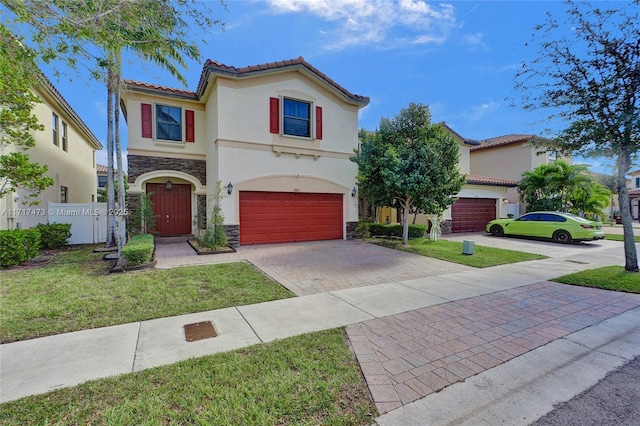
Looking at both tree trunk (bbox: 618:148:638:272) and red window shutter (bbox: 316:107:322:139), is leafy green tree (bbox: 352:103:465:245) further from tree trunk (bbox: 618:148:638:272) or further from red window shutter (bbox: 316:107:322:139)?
tree trunk (bbox: 618:148:638:272)

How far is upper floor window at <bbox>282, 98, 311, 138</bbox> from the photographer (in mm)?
12680

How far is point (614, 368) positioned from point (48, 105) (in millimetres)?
18862

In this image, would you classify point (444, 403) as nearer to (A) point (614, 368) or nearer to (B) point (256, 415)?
(B) point (256, 415)

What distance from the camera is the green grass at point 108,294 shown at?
4422 mm

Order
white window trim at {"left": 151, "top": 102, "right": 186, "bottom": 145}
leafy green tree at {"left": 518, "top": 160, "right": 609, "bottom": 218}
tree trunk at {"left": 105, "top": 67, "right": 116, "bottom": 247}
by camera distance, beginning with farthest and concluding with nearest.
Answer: leafy green tree at {"left": 518, "top": 160, "right": 609, "bottom": 218}, white window trim at {"left": 151, "top": 102, "right": 186, "bottom": 145}, tree trunk at {"left": 105, "top": 67, "right": 116, "bottom": 247}

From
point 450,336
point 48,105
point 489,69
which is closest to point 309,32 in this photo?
point 489,69

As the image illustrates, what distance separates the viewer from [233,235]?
1141cm

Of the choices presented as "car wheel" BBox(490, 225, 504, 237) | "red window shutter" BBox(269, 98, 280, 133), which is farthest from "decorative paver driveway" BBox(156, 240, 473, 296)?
"car wheel" BBox(490, 225, 504, 237)

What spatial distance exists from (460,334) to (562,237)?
549 inches

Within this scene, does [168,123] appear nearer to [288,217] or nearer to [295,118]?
[295,118]

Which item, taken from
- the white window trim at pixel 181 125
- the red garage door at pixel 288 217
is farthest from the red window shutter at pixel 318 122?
the white window trim at pixel 181 125

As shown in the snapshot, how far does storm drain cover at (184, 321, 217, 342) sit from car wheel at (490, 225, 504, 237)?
17.2 meters

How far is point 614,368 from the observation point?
328cm

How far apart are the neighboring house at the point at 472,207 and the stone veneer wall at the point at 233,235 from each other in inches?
377
